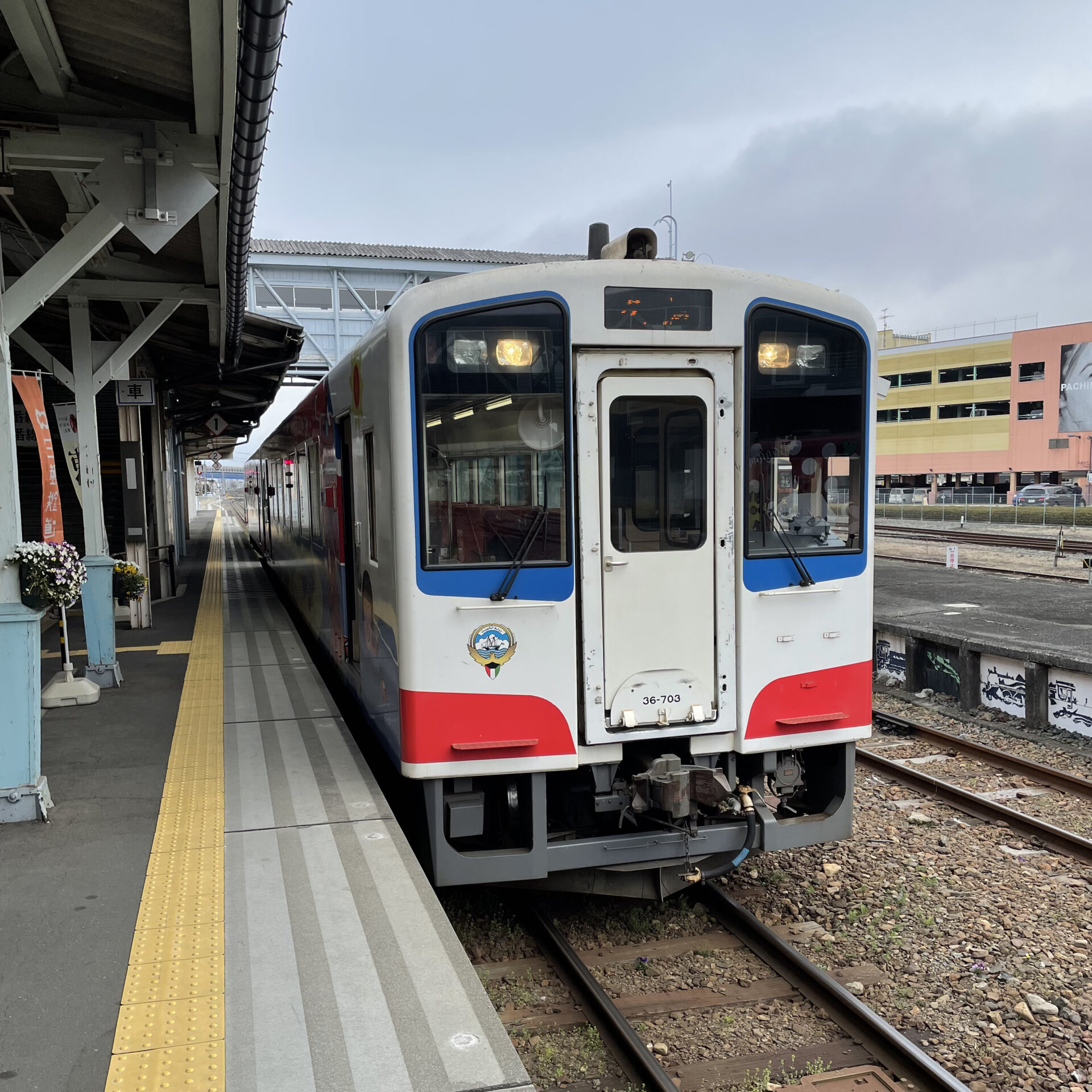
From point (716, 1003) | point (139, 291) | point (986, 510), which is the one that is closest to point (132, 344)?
point (139, 291)

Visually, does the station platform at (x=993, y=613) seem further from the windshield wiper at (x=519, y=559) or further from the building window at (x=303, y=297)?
the building window at (x=303, y=297)

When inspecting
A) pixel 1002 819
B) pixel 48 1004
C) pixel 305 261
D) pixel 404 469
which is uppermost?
pixel 305 261

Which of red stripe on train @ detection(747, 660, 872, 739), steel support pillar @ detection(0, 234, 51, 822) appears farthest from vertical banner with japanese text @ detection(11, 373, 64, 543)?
red stripe on train @ detection(747, 660, 872, 739)

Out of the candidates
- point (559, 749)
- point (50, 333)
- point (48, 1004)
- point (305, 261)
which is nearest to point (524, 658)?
point (559, 749)

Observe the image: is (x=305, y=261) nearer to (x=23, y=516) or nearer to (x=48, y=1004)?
(x=23, y=516)

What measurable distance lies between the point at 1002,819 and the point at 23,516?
13.7 m

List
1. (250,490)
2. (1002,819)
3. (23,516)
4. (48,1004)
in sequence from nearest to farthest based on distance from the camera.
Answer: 1. (48,1004)
2. (1002,819)
3. (23,516)
4. (250,490)

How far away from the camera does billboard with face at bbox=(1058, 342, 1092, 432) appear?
45.5 m

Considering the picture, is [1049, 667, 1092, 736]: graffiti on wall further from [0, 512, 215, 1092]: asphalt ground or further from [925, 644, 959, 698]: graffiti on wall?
[0, 512, 215, 1092]: asphalt ground

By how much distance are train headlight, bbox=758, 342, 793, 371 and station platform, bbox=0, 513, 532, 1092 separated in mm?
2856

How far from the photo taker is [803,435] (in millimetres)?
4656

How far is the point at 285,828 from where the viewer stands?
448cm

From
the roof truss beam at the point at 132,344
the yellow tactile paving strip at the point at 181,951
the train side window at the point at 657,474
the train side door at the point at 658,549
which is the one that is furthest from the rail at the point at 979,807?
the roof truss beam at the point at 132,344

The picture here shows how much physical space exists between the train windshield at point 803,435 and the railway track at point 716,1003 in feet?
6.63
